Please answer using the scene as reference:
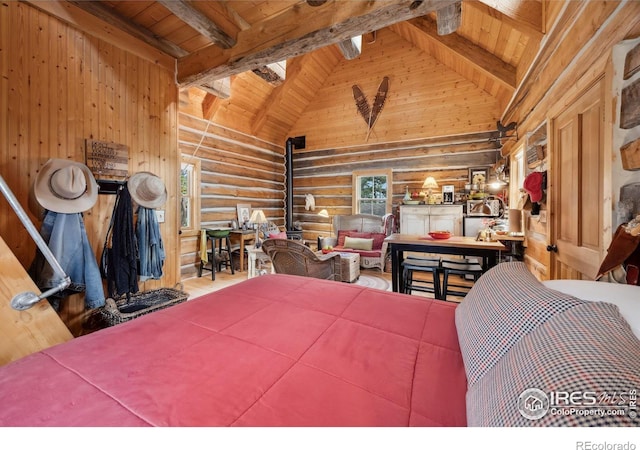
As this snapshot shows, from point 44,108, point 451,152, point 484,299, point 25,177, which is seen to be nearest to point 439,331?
point 484,299

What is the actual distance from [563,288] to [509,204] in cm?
465

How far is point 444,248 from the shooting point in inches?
117

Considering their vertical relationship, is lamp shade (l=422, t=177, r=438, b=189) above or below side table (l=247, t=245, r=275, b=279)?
above

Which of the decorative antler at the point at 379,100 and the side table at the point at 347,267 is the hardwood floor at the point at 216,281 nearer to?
the side table at the point at 347,267

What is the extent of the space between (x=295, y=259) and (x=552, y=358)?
284cm

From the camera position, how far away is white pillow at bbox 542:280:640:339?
0.76 m

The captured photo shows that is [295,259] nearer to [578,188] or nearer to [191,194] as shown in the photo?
[578,188]

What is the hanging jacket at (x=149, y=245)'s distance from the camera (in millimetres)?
2605

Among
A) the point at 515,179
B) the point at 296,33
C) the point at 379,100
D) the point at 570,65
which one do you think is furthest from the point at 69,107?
the point at 515,179

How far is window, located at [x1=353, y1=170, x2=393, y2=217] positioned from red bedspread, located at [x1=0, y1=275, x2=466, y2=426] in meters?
5.28

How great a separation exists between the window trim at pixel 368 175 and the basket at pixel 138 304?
478 centimetres

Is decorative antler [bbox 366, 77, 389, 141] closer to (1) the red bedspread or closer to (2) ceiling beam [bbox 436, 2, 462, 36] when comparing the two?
(2) ceiling beam [bbox 436, 2, 462, 36]

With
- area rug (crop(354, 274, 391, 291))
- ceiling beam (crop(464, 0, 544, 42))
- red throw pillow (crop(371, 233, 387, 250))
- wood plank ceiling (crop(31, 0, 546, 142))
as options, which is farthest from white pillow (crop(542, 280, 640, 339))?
red throw pillow (crop(371, 233, 387, 250))

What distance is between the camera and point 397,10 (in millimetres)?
2051
